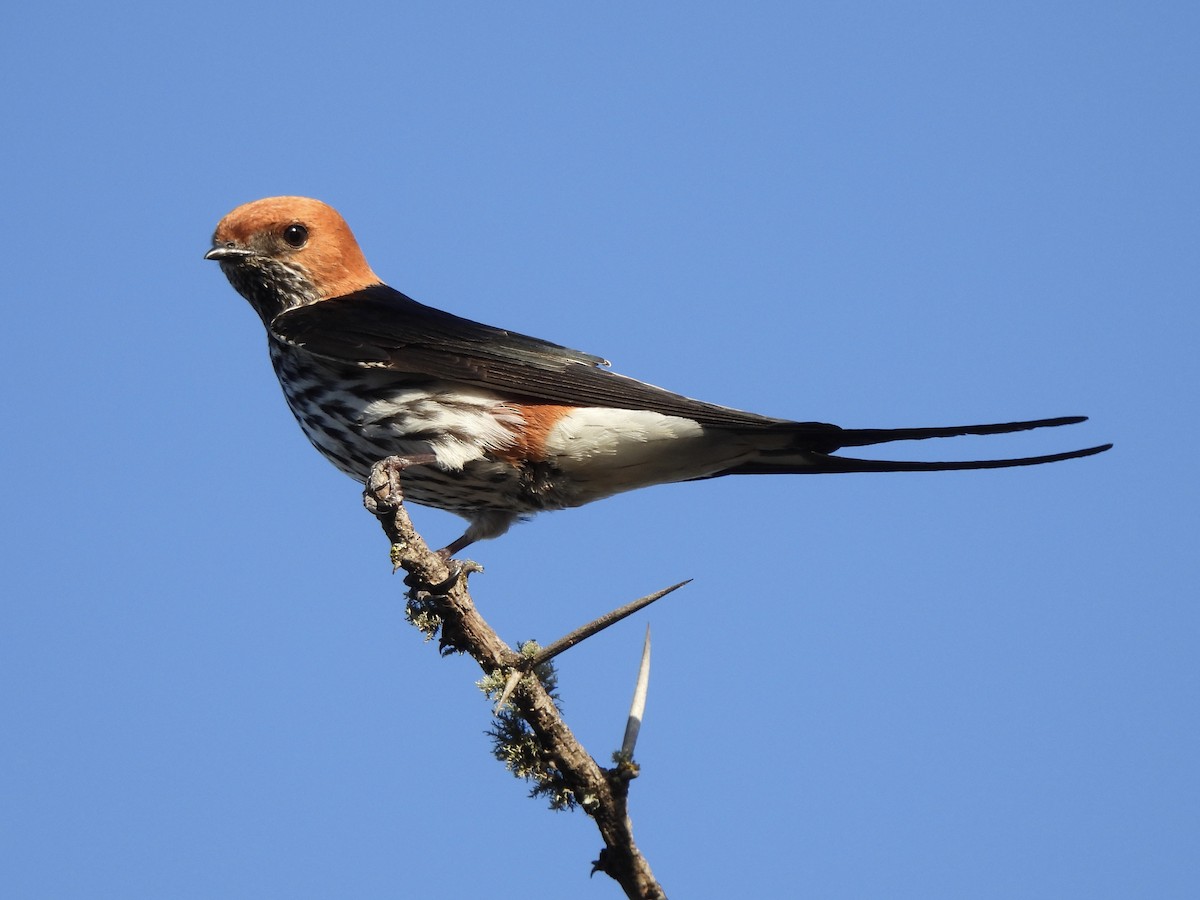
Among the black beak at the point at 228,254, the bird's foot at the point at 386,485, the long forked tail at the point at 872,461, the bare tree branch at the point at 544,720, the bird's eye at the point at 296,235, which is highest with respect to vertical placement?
the bird's eye at the point at 296,235

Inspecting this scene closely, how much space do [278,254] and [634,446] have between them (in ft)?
9.30

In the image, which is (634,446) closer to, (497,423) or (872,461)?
(497,423)

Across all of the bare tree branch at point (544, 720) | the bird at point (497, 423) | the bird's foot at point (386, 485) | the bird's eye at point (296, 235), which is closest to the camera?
the bare tree branch at point (544, 720)

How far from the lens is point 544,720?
354 centimetres

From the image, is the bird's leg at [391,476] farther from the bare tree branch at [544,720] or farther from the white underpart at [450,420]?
the bare tree branch at [544,720]

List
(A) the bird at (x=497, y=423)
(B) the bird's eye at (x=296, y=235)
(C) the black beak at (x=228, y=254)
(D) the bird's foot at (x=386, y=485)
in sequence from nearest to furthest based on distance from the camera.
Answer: (D) the bird's foot at (x=386, y=485)
(A) the bird at (x=497, y=423)
(C) the black beak at (x=228, y=254)
(B) the bird's eye at (x=296, y=235)

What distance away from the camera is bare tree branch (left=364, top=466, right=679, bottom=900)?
3371 millimetres

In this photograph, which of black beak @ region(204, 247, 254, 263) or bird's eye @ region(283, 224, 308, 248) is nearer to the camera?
black beak @ region(204, 247, 254, 263)

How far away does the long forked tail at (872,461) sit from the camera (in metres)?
4.38

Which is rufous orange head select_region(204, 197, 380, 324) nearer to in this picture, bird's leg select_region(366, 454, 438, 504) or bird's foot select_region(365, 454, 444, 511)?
Result: bird's leg select_region(366, 454, 438, 504)

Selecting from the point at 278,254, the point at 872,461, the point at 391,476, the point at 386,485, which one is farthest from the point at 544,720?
the point at 278,254

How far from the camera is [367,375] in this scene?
599 cm

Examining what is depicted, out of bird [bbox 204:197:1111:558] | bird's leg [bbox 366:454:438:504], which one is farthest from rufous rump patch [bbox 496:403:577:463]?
bird's leg [bbox 366:454:438:504]

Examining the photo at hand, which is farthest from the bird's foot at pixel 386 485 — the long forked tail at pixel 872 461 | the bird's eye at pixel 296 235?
the bird's eye at pixel 296 235
